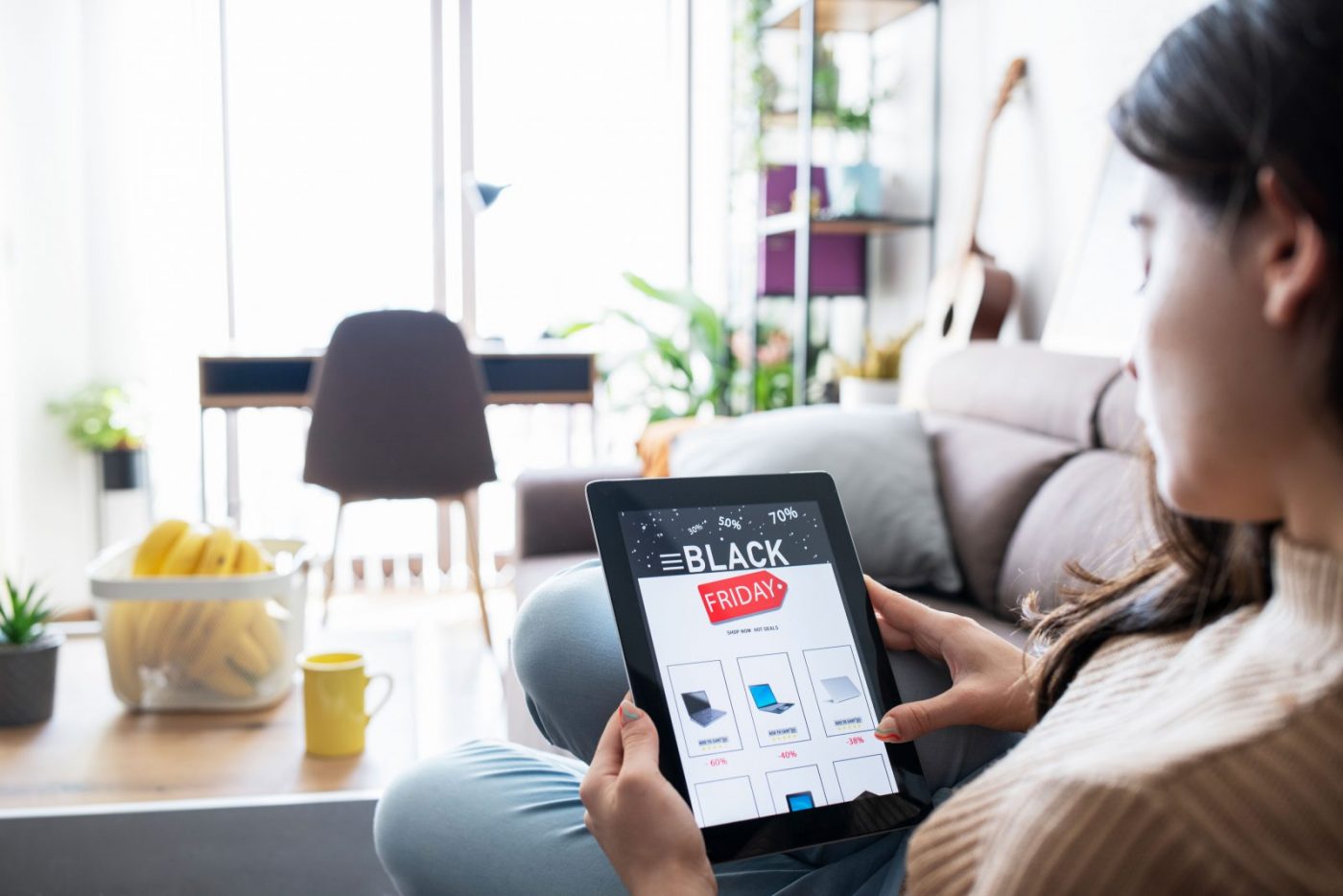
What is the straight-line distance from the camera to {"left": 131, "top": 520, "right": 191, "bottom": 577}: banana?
141cm

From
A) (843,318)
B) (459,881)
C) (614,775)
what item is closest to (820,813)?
(614,775)

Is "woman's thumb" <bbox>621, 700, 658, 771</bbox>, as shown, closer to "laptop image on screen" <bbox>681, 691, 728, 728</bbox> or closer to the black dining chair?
"laptop image on screen" <bbox>681, 691, 728, 728</bbox>

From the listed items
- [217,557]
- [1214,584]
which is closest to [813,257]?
[217,557]

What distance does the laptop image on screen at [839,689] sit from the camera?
2.51ft

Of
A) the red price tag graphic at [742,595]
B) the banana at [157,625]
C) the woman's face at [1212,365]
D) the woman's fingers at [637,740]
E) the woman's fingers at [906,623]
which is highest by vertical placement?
the woman's face at [1212,365]

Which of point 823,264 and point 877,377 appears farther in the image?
point 823,264

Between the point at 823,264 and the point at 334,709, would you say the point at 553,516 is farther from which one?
the point at 823,264

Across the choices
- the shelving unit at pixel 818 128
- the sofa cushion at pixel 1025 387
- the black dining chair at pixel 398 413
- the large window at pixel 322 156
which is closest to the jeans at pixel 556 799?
the sofa cushion at pixel 1025 387

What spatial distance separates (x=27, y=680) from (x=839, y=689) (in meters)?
1.02

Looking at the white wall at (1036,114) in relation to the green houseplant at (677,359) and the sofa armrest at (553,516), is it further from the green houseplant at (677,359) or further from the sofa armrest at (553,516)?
the sofa armrest at (553,516)

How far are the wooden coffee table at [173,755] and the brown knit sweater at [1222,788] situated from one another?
2.99 feet

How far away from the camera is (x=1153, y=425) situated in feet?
1.70

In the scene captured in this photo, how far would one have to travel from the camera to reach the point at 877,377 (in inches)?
118

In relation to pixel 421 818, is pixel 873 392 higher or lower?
higher
